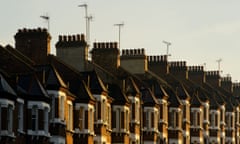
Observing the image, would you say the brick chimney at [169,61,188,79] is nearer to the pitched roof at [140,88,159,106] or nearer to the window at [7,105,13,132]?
the pitched roof at [140,88,159,106]

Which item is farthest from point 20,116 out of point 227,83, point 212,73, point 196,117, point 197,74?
point 227,83

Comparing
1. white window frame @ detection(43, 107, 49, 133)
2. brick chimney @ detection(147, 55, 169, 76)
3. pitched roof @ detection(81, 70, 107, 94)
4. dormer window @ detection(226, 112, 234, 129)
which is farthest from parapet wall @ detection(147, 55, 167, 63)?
white window frame @ detection(43, 107, 49, 133)

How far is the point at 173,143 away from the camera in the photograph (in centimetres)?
10100

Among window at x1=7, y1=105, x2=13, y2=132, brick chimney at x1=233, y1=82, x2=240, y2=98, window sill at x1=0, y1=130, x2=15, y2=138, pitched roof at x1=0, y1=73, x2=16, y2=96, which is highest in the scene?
brick chimney at x1=233, y1=82, x2=240, y2=98

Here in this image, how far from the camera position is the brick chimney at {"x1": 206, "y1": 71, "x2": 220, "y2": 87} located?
418 feet

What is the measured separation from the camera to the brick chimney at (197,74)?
396 feet

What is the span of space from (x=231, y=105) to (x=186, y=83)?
31.1 feet

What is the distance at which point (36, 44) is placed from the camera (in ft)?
263

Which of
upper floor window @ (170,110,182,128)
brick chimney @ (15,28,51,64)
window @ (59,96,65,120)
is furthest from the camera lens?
upper floor window @ (170,110,182,128)

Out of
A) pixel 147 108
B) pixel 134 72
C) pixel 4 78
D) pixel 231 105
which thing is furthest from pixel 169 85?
pixel 4 78

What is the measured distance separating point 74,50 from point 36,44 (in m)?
8.23

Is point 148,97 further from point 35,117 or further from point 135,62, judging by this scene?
point 35,117

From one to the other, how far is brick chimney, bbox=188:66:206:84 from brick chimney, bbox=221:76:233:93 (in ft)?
38.4

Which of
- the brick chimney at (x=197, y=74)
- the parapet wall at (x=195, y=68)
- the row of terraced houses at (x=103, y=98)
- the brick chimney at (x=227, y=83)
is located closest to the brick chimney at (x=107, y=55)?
the row of terraced houses at (x=103, y=98)
